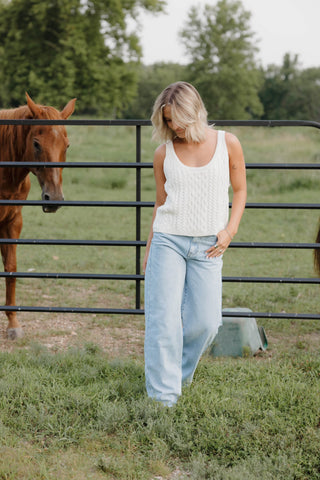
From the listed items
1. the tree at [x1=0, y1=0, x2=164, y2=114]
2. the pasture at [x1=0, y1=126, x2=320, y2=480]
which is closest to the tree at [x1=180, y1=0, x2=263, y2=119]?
the tree at [x1=0, y1=0, x2=164, y2=114]

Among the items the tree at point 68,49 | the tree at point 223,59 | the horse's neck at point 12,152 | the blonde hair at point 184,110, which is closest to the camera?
the blonde hair at point 184,110

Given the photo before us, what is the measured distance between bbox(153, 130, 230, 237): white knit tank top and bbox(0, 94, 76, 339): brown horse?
1.51m

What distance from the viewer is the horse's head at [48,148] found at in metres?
3.99

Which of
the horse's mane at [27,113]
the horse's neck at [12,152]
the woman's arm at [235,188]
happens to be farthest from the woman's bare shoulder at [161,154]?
the horse's neck at [12,152]

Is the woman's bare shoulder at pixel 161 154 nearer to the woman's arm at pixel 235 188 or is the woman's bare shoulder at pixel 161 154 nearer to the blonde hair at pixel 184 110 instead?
the blonde hair at pixel 184 110

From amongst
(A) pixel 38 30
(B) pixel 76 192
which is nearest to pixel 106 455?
(B) pixel 76 192

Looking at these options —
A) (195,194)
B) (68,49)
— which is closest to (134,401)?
(195,194)

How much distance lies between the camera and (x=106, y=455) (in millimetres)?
2504

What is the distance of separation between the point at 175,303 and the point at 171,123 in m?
0.94

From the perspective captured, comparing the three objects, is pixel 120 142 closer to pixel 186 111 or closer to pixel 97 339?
pixel 97 339

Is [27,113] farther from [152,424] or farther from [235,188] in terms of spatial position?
[152,424]

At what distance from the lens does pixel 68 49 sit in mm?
33125

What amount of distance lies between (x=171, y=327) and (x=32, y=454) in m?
0.92

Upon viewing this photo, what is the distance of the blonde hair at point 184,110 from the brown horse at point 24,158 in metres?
1.47
